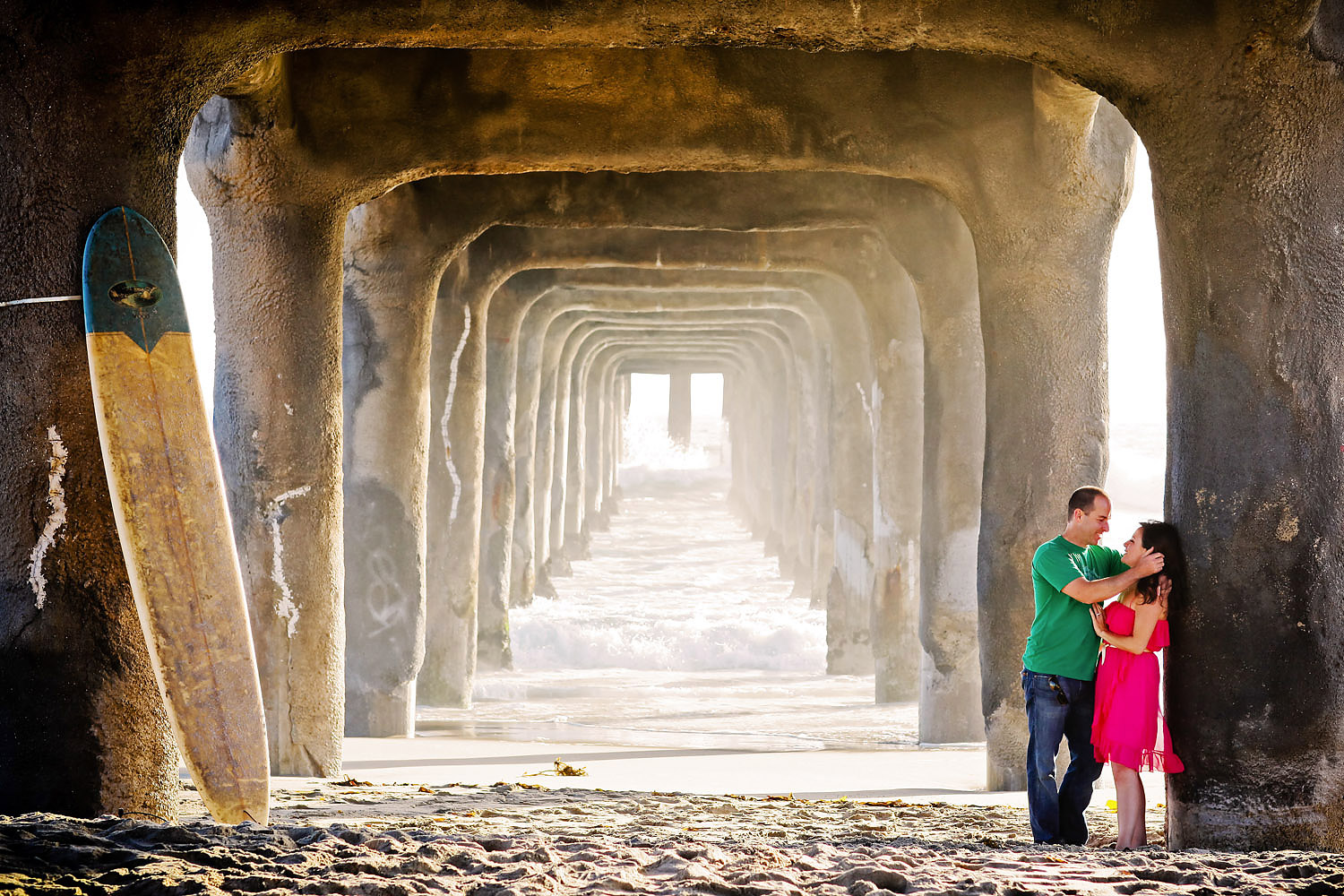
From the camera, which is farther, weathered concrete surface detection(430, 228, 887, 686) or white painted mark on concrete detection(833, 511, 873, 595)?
white painted mark on concrete detection(833, 511, 873, 595)

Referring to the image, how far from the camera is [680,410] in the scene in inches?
1716

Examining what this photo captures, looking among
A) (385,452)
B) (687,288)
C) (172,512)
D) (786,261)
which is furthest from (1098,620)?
(687,288)

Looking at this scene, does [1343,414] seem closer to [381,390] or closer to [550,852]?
[550,852]

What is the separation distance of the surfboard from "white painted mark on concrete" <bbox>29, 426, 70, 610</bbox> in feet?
0.49

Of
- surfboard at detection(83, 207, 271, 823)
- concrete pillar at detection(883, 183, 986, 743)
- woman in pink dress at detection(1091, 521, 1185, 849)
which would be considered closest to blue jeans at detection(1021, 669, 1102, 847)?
woman in pink dress at detection(1091, 521, 1185, 849)

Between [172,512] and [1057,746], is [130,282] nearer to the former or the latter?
[172,512]

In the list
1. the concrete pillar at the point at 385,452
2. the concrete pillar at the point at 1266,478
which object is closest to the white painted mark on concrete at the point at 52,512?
the concrete pillar at the point at 1266,478

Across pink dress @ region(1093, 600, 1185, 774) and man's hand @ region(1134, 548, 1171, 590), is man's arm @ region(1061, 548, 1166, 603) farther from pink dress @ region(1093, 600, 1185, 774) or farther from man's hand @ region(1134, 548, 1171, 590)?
pink dress @ region(1093, 600, 1185, 774)

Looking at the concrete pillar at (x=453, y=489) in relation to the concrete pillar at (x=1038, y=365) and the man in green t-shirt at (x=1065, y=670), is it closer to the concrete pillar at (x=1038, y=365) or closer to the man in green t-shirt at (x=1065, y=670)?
the concrete pillar at (x=1038, y=365)

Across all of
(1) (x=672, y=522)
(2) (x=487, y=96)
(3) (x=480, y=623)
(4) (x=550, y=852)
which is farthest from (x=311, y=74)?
(1) (x=672, y=522)

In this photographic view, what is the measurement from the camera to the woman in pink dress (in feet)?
15.4

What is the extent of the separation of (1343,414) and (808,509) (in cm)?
1546

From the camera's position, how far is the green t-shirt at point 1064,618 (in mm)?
4879

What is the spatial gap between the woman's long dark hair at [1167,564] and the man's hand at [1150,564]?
2cm
